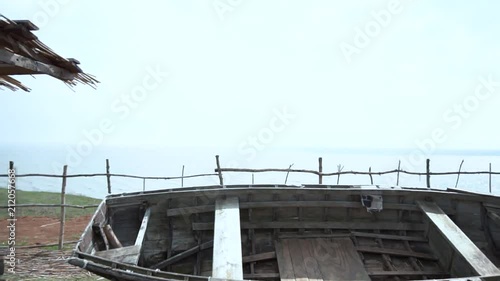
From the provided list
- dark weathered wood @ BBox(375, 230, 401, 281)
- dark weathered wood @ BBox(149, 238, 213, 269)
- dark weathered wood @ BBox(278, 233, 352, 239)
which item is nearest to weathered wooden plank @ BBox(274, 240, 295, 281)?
dark weathered wood @ BBox(278, 233, 352, 239)

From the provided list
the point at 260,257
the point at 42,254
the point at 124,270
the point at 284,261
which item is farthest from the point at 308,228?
the point at 42,254

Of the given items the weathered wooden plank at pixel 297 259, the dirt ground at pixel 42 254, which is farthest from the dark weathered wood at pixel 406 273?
the dirt ground at pixel 42 254

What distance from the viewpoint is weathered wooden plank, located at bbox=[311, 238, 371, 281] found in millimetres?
3521

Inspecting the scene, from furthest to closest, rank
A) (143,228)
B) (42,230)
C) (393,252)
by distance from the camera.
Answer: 1. (42,230)
2. (393,252)
3. (143,228)

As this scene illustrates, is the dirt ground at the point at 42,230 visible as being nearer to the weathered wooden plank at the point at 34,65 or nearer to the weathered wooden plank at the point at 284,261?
the weathered wooden plank at the point at 34,65

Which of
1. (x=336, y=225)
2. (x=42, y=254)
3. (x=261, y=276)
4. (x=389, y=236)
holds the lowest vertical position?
(x=42, y=254)

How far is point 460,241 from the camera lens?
320 cm

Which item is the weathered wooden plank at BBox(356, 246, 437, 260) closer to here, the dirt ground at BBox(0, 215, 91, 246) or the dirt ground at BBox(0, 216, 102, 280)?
the dirt ground at BBox(0, 216, 102, 280)

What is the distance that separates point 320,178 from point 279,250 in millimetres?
5300

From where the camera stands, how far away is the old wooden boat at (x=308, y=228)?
364 centimetres

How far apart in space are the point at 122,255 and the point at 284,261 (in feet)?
6.00

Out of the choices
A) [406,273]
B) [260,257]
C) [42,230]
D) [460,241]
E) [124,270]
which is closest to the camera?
[124,270]

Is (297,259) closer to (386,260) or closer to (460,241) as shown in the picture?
(386,260)

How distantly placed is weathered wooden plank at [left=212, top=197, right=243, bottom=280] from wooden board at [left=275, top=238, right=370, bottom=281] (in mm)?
770
